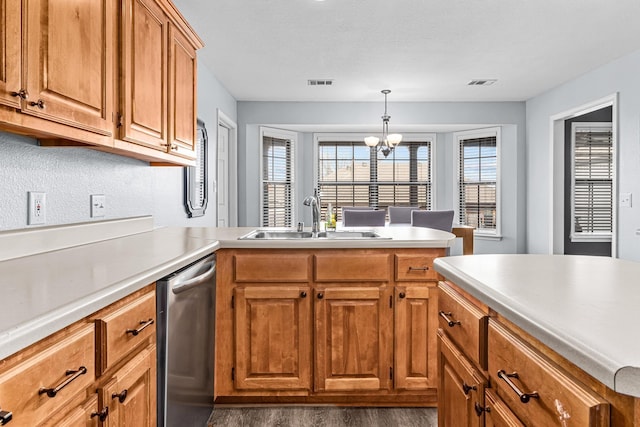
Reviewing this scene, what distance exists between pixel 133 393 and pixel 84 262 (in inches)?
18.9

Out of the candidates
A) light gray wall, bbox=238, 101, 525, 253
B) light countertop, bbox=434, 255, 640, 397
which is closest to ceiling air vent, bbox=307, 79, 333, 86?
light gray wall, bbox=238, 101, 525, 253

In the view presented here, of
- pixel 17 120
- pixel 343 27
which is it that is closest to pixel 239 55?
pixel 343 27

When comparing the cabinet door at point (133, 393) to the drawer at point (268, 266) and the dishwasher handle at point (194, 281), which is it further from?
the drawer at point (268, 266)

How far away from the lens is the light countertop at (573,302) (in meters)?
0.61

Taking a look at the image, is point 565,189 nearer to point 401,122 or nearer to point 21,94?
point 401,122

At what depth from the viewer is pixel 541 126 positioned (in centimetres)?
581

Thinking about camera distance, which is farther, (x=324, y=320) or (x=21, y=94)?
(x=324, y=320)

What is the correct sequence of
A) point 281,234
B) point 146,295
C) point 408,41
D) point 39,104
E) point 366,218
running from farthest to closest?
1. point 366,218
2. point 408,41
3. point 281,234
4. point 146,295
5. point 39,104

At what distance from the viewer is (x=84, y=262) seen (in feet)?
4.69

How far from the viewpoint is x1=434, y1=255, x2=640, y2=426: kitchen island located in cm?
62

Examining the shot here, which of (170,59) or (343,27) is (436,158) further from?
(170,59)

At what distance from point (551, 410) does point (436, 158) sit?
7.01 m

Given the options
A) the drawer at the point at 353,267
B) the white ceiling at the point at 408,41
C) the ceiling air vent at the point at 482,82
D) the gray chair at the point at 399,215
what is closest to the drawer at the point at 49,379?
the drawer at the point at 353,267

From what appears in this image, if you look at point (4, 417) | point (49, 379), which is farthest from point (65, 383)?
point (4, 417)
